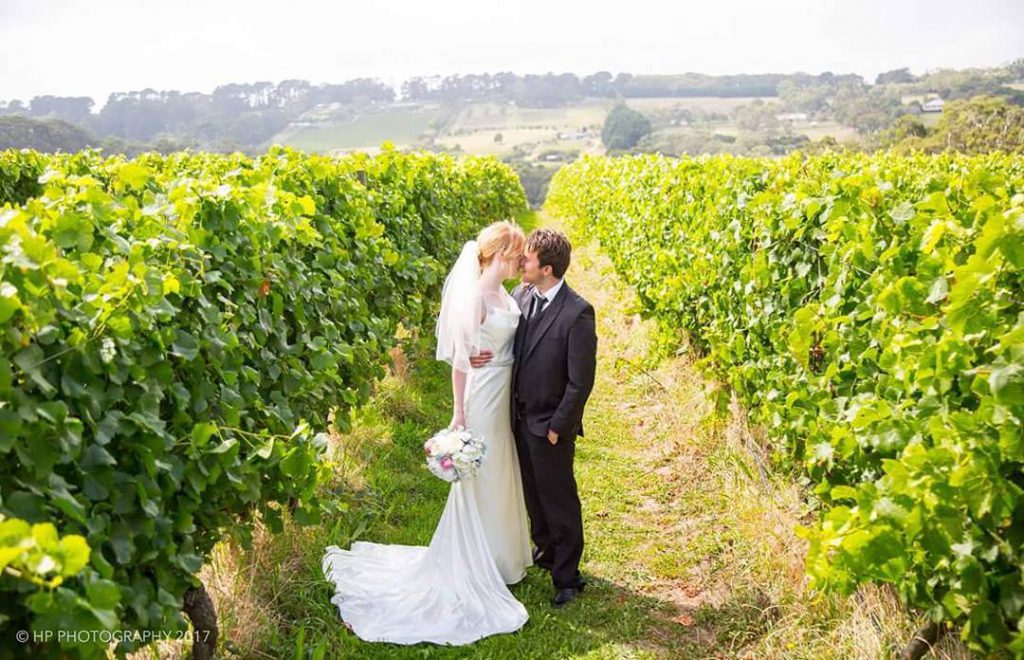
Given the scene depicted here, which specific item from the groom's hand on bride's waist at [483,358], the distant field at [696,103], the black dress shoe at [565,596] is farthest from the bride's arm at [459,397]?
the distant field at [696,103]

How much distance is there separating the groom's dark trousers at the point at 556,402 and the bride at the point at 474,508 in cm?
13

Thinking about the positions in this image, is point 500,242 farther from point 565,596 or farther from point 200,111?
point 200,111

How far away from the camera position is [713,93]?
568ft

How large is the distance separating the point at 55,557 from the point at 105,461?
739 mm

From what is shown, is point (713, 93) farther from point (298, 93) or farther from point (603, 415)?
point (603, 415)

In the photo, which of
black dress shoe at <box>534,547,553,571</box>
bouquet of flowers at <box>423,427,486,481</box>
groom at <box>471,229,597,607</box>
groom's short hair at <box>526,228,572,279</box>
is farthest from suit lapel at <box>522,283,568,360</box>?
black dress shoe at <box>534,547,553,571</box>

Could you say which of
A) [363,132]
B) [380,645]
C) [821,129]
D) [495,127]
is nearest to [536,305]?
[380,645]

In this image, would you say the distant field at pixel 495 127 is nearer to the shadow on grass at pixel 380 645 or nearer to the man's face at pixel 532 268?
the shadow on grass at pixel 380 645

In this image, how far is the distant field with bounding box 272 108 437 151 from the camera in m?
126

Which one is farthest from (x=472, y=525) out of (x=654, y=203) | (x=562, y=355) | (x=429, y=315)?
(x=654, y=203)

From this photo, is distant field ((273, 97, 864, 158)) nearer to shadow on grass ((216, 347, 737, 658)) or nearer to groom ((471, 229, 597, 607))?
shadow on grass ((216, 347, 737, 658))

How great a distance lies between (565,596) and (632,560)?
2.32ft

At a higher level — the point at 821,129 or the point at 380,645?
the point at 821,129

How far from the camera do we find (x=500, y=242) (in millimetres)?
5012
